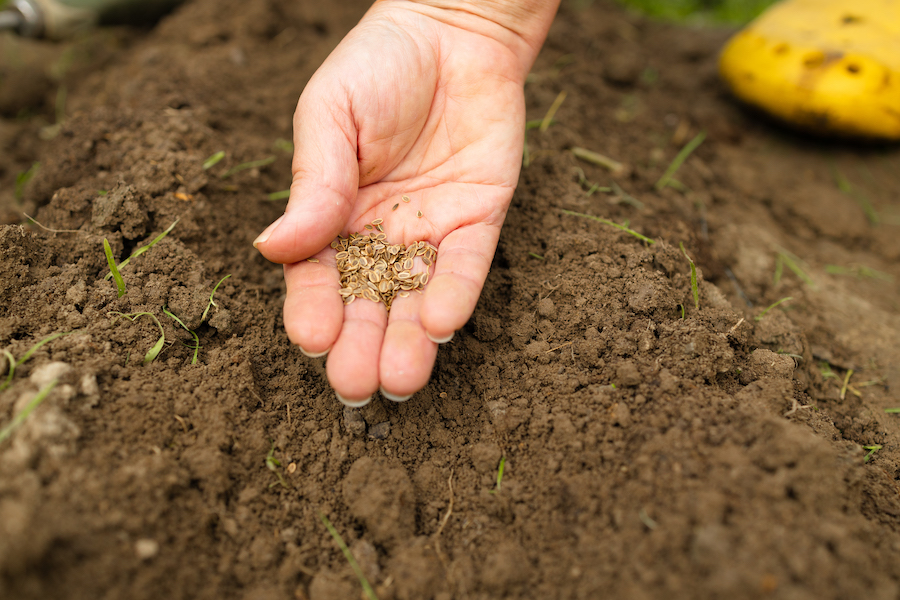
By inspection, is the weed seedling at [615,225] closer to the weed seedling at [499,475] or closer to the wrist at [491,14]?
the wrist at [491,14]

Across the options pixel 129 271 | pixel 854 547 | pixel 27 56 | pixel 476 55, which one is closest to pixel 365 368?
pixel 129 271

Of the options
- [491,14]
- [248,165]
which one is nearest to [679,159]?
[491,14]

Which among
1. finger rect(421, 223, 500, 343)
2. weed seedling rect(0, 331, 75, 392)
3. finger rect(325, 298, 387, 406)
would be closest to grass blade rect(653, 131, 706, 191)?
finger rect(421, 223, 500, 343)

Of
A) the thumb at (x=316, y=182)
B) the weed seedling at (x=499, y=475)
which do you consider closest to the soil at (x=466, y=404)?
the weed seedling at (x=499, y=475)

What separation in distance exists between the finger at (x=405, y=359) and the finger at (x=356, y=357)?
0.12 feet

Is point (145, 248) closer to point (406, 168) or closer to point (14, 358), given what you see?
point (14, 358)

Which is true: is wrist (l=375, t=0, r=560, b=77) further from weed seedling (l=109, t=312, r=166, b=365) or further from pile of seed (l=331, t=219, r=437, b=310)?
weed seedling (l=109, t=312, r=166, b=365)

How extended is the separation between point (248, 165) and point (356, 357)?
1536mm

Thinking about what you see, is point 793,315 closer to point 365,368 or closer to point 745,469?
point 745,469

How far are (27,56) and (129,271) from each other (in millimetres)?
3087

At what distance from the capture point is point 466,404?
2.18 m

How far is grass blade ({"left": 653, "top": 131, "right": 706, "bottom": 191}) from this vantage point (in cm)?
321

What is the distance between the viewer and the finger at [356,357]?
6.02 feet

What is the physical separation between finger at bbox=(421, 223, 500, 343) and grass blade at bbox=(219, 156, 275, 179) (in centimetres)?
122
